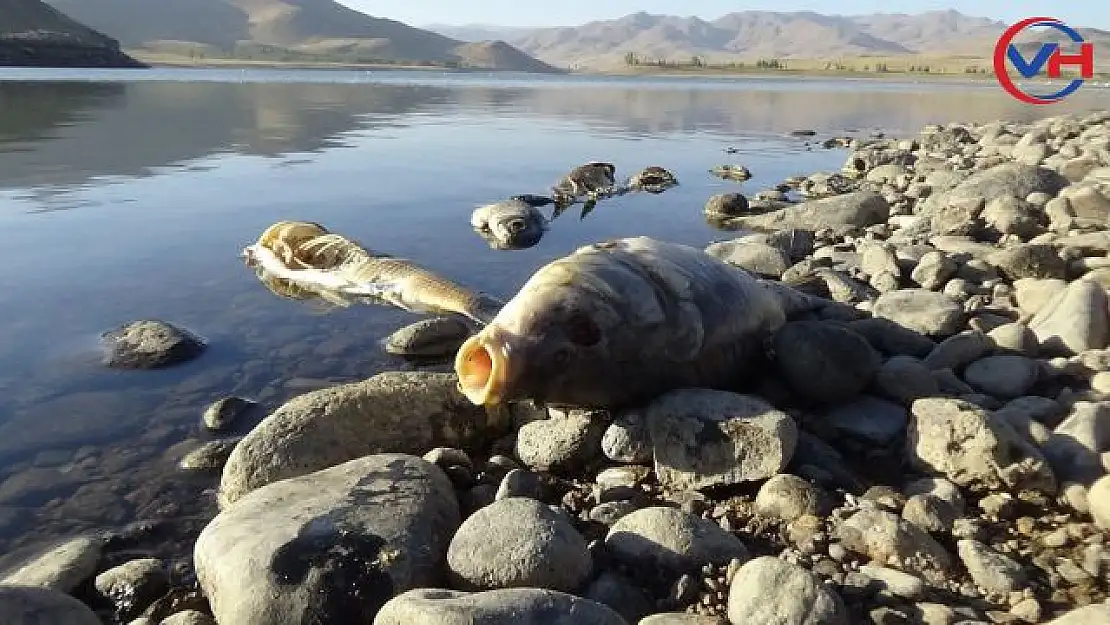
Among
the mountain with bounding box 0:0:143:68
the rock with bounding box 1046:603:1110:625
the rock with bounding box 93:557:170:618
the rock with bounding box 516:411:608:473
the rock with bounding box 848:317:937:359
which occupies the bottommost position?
the rock with bounding box 93:557:170:618

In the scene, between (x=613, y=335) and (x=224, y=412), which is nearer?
(x=613, y=335)

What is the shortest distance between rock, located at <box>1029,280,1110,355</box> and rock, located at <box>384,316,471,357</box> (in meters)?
5.01

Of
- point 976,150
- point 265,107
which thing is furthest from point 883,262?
point 265,107

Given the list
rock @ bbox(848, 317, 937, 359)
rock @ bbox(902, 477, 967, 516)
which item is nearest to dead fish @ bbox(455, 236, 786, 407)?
rock @ bbox(848, 317, 937, 359)

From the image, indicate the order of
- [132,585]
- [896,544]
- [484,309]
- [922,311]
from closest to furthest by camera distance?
[896,544] < [132,585] < [922,311] < [484,309]

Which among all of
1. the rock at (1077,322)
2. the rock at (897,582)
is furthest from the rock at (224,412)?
the rock at (1077,322)

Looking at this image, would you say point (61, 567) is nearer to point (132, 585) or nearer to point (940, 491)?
point (132, 585)

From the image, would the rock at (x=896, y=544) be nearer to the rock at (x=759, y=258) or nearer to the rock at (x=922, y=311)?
the rock at (x=922, y=311)

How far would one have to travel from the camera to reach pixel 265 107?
40.3 metres

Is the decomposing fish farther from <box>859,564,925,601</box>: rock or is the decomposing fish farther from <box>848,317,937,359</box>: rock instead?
<box>859,564,925,601</box>: rock

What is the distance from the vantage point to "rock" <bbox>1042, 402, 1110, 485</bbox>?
4.70m

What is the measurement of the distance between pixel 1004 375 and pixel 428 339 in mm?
4872

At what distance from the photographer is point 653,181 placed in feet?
60.3

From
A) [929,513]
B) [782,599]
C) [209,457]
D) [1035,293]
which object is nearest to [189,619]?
[209,457]
